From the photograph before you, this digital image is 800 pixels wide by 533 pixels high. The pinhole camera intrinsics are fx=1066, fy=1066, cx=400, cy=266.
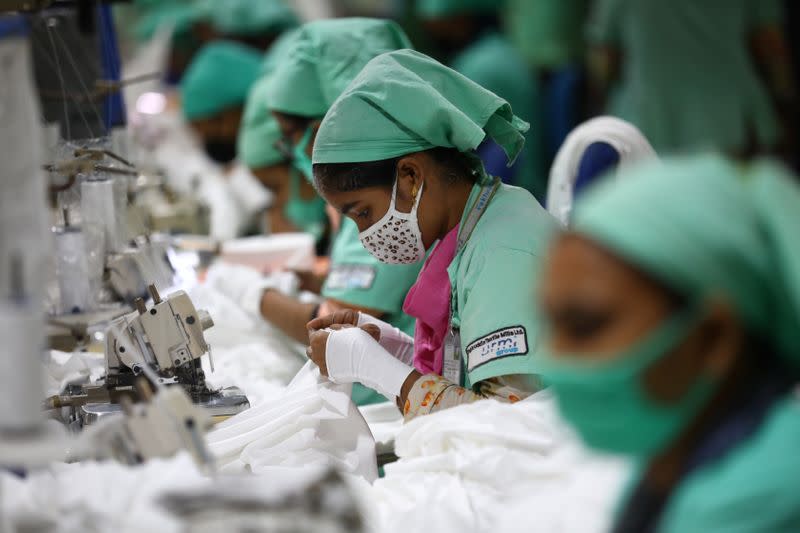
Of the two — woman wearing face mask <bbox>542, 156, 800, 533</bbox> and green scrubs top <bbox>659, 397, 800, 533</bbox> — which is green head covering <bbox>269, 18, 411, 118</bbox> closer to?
woman wearing face mask <bbox>542, 156, 800, 533</bbox>

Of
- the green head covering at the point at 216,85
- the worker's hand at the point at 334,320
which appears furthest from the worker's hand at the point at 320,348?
the green head covering at the point at 216,85

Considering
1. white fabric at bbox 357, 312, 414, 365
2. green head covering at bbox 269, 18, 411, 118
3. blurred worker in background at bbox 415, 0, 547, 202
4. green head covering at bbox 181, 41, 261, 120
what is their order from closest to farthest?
white fabric at bbox 357, 312, 414, 365
green head covering at bbox 269, 18, 411, 118
green head covering at bbox 181, 41, 261, 120
blurred worker in background at bbox 415, 0, 547, 202

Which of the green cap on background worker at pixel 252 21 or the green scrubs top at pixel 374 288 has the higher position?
the green scrubs top at pixel 374 288

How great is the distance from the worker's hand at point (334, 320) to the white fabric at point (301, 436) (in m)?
0.17

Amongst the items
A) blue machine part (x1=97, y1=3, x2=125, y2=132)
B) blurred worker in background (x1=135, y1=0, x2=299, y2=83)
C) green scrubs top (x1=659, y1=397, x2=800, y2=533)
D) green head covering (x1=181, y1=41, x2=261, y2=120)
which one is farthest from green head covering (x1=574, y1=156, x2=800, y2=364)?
blurred worker in background (x1=135, y1=0, x2=299, y2=83)

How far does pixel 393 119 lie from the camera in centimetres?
231

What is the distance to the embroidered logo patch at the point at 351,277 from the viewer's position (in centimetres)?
295

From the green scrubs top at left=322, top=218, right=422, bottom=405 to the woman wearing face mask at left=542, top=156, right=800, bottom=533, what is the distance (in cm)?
159

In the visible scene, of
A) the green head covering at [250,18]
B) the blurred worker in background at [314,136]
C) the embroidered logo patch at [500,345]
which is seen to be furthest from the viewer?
the green head covering at [250,18]

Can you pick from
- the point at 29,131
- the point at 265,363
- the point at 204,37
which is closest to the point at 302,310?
the point at 265,363

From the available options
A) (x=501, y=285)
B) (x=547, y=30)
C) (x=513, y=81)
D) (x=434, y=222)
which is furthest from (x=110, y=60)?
(x=547, y=30)

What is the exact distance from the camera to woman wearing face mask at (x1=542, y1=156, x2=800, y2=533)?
124 centimetres

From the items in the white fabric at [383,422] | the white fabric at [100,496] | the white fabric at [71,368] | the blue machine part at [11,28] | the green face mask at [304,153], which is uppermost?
the blue machine part at [11,28]

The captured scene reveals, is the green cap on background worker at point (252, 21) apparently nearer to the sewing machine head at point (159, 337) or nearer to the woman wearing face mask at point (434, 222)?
the woman wearing face mask at point (434, 222)
